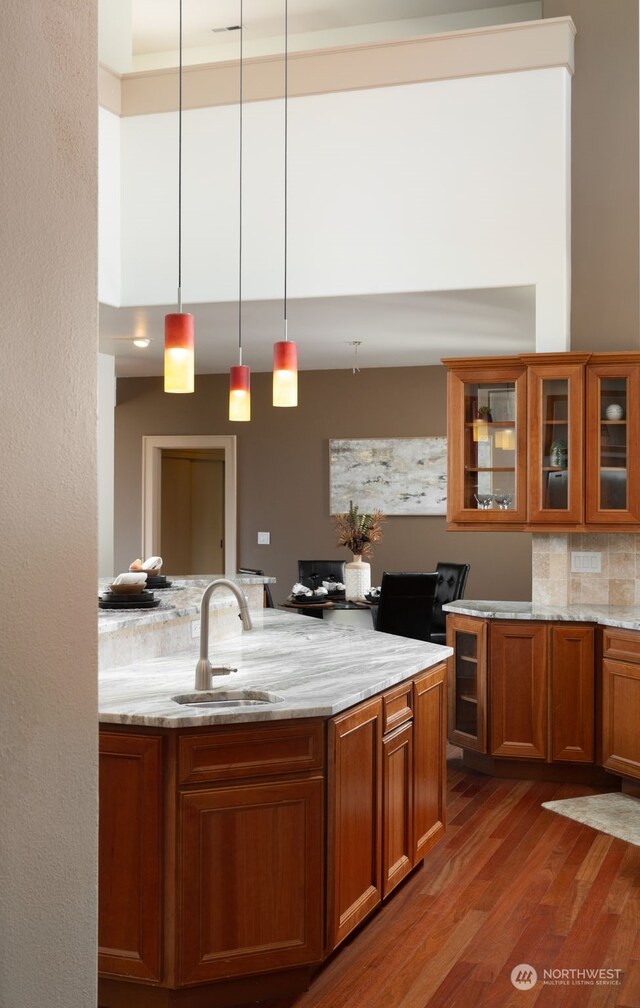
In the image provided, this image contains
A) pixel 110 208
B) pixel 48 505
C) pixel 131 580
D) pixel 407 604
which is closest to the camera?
pixel 48 505

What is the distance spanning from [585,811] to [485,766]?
29.9 inches

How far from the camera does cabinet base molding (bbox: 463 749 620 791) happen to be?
5086 mm

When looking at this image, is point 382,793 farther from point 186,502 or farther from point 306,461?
point 186,502

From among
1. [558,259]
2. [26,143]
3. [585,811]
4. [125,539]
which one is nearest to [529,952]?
[585,811]

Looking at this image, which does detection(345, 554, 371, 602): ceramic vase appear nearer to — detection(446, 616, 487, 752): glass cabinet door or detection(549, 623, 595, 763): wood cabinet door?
detection(446, 616, 487, 752): glass cabinet door

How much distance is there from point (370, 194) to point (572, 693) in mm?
3004

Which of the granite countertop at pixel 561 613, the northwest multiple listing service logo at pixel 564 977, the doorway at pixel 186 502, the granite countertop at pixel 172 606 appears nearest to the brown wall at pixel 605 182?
the granite countertop at pixel 561 613

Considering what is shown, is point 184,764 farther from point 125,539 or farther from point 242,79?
point 125,539

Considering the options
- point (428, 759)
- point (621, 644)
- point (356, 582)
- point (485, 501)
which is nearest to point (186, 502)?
point (356, 582)

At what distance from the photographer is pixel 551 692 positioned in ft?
16.7

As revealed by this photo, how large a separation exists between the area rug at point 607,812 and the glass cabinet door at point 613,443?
1425mm

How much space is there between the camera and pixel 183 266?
5996 mm

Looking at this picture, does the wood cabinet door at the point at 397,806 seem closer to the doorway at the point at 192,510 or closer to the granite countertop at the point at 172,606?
the granite countertop at the point at 172,606

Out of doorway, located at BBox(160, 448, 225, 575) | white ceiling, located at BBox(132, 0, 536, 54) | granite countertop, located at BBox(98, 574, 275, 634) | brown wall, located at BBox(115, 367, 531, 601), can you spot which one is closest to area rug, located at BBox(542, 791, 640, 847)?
granite countertop, located at BBox(98, 574, 275, 634)
